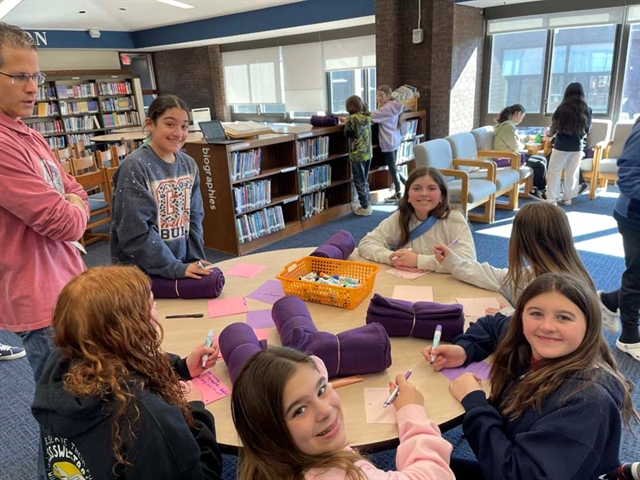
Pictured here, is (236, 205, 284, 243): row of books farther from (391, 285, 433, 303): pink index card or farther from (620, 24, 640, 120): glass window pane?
(620, 24, 640, 120): glass window pane

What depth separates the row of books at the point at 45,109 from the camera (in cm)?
854

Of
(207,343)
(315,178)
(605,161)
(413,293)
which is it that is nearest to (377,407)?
(207,343)

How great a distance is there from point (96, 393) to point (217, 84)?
34.0ft

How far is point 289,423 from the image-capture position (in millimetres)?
825

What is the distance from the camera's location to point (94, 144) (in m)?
9.38

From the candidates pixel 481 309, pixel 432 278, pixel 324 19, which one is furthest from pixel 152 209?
pixel 324 19

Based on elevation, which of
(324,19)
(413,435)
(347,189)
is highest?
(324,19)

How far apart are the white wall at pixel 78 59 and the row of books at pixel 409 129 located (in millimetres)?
6938

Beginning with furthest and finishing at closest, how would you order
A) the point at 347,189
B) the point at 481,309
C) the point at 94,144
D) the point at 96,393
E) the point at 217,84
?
the point at 217,84, the point at 94,144, the point at 347,189, the point at 481,309, the point at 96,393

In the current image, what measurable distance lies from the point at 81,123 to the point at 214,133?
6517 millimetres

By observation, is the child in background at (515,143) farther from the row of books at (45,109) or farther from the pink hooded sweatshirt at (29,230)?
the row of books at (45,109)

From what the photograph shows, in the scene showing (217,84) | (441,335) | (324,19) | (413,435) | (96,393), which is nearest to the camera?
(96,393)

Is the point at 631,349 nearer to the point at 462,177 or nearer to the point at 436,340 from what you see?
the point at 436,340

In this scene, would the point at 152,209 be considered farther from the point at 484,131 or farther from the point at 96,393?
the point at 484,131
